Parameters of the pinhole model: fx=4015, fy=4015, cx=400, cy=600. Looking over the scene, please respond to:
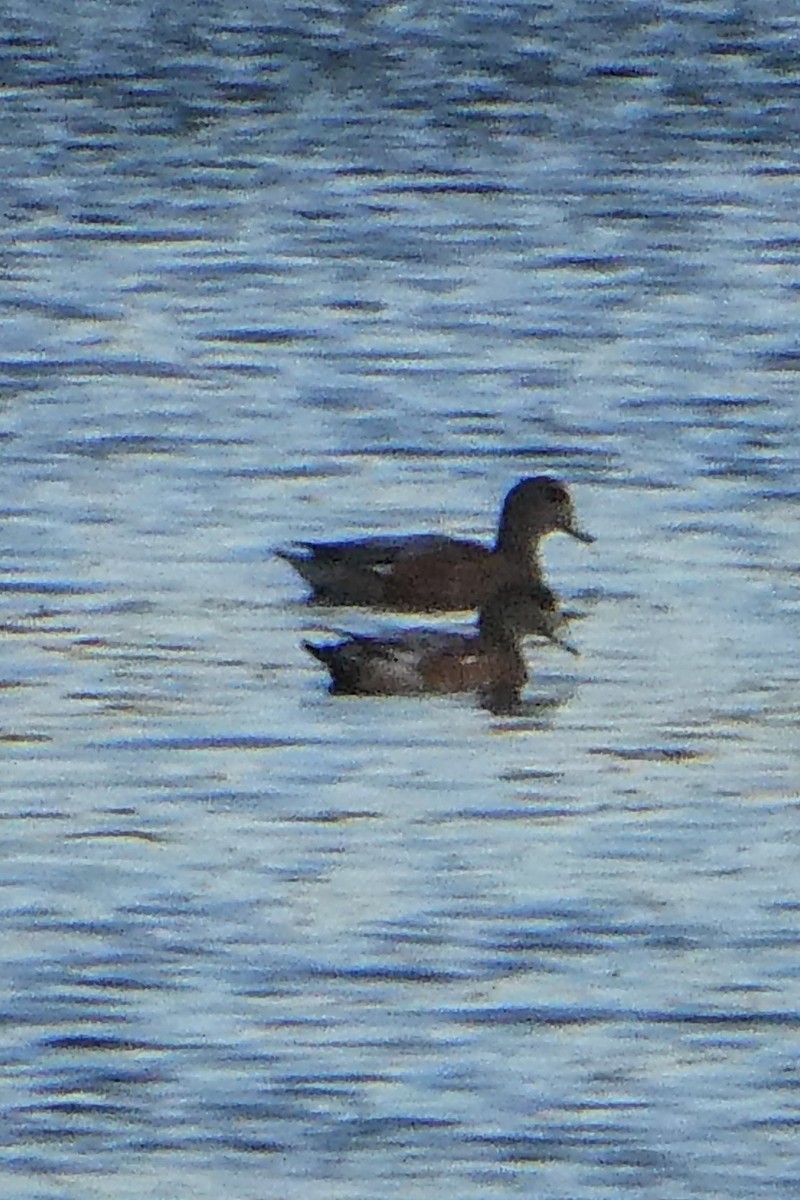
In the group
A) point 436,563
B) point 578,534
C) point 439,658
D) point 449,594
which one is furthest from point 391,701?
point 578,534

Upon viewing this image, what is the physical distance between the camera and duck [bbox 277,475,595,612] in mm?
12844

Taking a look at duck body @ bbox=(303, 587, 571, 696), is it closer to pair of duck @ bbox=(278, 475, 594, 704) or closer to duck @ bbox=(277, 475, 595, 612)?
pair of duck @ bbox=(278, 475, 594, 704)

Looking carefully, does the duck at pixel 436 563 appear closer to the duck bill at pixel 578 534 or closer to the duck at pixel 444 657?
the duck bill at pixel 578 534

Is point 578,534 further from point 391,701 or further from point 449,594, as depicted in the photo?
point 391,701

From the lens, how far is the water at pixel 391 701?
8.12 m

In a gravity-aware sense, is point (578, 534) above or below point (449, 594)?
above

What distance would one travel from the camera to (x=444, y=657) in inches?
469

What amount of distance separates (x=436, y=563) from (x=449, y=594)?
203 mm

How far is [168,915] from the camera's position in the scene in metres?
9.24

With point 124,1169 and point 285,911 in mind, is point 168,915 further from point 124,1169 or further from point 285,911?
point 124,1169

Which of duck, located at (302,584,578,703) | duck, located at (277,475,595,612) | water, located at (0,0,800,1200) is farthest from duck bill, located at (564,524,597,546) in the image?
duck, located at (302,584,578,703)

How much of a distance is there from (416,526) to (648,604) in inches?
66.7

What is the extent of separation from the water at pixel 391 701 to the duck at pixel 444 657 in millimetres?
97

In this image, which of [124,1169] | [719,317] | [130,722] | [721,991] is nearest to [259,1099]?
[124,1169]
